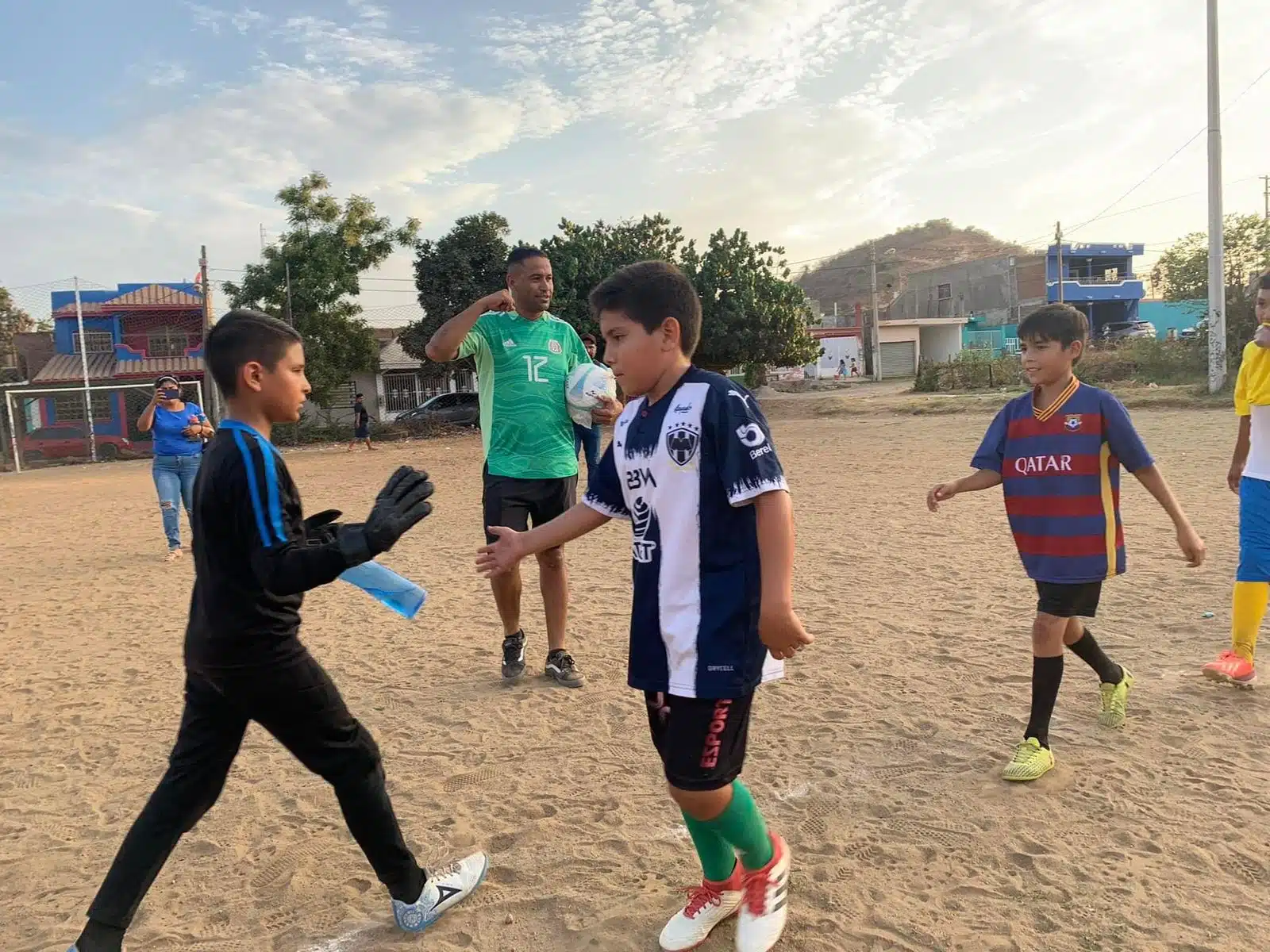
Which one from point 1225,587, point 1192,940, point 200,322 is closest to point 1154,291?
point 200,322

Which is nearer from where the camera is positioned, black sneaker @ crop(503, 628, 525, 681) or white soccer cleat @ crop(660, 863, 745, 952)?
white soccer cleat @ crop(660, 863, 745, 952)

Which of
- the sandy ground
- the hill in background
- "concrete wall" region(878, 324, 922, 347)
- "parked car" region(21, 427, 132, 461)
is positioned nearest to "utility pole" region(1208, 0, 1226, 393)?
the sandy ground

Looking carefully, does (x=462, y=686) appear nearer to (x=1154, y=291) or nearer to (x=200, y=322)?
(x=200, y=322)

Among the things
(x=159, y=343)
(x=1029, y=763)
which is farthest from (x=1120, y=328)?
(x=1029, y=763)

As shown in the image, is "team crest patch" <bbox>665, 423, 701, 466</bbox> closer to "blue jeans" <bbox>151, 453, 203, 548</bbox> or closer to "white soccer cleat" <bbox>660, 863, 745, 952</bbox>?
"white soccer cleat" <bbox>660, 863, 745, 952</bbox>

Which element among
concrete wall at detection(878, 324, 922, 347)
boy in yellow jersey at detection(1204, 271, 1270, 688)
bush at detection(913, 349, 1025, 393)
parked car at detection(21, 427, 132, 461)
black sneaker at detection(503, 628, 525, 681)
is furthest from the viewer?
concrete wall at detection(878, 324, 922, 347)

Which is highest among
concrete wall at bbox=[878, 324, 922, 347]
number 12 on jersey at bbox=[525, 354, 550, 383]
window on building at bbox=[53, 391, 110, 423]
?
concrete wall at bbox=[878, 324, 922, 347]

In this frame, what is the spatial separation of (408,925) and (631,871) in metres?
0.71

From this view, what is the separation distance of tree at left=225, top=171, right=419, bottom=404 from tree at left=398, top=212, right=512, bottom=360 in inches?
61.3

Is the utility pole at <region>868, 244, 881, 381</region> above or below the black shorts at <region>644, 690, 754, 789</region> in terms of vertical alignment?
above

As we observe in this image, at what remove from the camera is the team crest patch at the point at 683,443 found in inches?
85.0

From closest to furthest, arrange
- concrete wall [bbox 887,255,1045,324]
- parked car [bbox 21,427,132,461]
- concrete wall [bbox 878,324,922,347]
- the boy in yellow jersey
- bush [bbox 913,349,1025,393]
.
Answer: the boy in yellow jersey
parked car [bbox 21,427,132,461]
bush [bbox 913,349,1025,393]
concrete wall [bbox 878,324,922,347]
concrete wall [bbox 887,255,1045,324]

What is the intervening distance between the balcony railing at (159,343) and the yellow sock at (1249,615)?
108 ft

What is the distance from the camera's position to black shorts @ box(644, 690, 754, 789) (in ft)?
7.13
